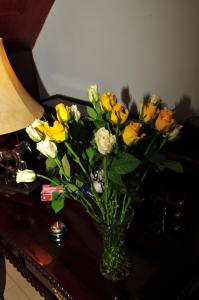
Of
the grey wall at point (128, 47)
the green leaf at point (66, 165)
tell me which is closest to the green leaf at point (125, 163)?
the green leaf at point (66, 165)

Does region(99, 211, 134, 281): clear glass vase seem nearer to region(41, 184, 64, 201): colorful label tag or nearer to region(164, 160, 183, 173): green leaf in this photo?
region(164, 160, 183, 173): green leaf

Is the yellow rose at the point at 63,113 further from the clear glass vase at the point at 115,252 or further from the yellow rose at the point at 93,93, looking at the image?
the clear glass vase at the point at 115,252

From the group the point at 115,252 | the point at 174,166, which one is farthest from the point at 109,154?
the point at 115,252

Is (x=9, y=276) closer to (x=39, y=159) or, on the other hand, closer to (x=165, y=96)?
(x=39, y=159)

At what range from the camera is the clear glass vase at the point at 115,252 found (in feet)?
2.20

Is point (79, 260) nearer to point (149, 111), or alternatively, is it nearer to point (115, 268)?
point (115, 268)

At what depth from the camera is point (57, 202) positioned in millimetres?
666

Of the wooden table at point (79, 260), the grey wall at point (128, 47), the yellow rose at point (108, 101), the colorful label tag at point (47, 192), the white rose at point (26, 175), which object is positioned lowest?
the wooden table at point (79, 260)

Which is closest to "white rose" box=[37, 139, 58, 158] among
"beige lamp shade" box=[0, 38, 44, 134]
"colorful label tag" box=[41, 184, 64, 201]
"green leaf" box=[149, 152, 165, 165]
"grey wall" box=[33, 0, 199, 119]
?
"green leaf" box=[149, 152, 165, 165]

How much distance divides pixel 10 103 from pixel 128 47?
2.56 feet

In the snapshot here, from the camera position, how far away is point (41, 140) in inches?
23.7

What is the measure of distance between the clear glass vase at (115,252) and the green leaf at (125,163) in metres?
0.15

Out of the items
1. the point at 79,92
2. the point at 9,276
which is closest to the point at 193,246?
the point at 9,276

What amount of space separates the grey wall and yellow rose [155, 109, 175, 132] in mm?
701
